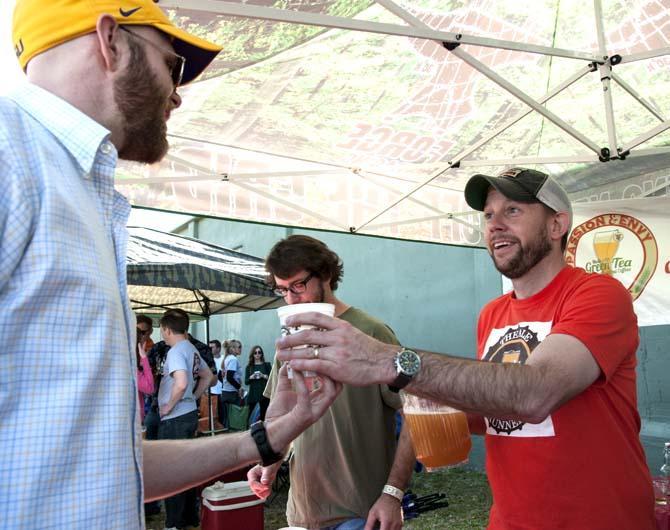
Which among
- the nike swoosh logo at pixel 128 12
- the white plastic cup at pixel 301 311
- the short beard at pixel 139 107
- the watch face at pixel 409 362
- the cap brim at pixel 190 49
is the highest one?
the cap brim at pixel 190 49

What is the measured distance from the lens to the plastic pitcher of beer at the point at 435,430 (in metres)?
1.87

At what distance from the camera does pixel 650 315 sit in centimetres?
526

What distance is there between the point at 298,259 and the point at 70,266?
1.95 m

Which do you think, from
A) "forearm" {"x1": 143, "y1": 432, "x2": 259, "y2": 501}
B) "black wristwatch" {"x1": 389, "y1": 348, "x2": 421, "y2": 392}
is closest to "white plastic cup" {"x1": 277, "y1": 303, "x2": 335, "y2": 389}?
"black wristwatch" {"x1": 389, "y1": 348, "x2": 421, "y2": 392}

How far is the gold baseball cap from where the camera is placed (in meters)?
1.18

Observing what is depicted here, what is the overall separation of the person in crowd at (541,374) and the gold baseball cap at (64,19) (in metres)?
0.81

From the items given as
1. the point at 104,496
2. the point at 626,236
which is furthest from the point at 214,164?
the point at 104,496

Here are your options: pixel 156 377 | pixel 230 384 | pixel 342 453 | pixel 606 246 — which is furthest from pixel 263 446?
pixel 230 384

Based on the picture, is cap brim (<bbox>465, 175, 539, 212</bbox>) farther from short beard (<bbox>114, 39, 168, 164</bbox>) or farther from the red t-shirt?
short beard (<bbox>114, 39, 168, 164</bbox>)

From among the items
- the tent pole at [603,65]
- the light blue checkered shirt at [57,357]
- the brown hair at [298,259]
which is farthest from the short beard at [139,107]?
the tent pole at [603,65]

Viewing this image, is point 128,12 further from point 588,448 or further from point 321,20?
point 321,20

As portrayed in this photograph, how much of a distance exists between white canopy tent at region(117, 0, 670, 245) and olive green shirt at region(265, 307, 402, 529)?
1.94m

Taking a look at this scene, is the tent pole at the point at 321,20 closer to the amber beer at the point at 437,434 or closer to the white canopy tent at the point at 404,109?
the white canopy tent at the point at 404,109

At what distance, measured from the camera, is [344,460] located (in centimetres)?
261
